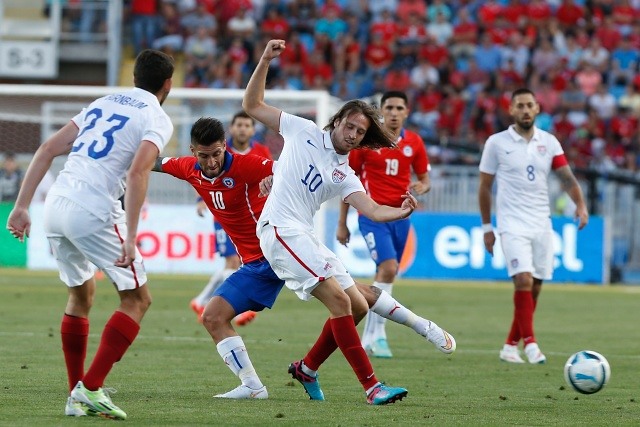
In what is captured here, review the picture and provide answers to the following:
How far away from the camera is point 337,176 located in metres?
8.59

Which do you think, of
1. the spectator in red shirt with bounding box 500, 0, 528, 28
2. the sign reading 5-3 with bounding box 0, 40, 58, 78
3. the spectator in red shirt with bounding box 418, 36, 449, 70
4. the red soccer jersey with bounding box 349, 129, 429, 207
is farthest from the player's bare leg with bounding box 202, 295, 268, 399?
the spectator in red shirt with bounding box 500, 0, 528, 28

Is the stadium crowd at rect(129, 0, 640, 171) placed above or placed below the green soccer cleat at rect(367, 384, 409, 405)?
above

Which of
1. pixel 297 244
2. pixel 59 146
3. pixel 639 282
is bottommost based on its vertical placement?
pixel 639 282

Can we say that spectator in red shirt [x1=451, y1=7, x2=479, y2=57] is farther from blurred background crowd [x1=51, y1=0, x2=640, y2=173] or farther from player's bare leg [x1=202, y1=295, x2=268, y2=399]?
player's bare leg [x1=202, y1=295, x2=268, y2=399]

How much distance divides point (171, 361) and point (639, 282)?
50.1 feet

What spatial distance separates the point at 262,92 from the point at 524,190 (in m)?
4.57

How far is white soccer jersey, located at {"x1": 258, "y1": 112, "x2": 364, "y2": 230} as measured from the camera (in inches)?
337

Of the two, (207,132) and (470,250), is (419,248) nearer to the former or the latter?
(470,250)

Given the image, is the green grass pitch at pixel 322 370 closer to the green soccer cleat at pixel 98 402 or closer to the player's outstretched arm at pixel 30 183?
the green soccer cleat at pixel 98 402

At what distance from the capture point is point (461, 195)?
24.1 m

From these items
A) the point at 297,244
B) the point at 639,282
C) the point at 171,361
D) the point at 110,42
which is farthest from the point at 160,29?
the point at 297,244

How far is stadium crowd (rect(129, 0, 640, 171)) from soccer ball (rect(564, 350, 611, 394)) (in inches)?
724

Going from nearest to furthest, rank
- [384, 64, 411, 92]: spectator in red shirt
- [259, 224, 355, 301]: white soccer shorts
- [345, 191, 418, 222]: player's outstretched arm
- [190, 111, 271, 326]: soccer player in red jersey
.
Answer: [345, 191, 418, 222]: player's outstretched arm
[259, 224, 355, 301]: white soccer shorts
[190, 111, 271, 326]: soccer player in red jersey
[384, 64, 411, 92]: spectator in red shirt

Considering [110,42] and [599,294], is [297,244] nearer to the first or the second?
[599,294]
